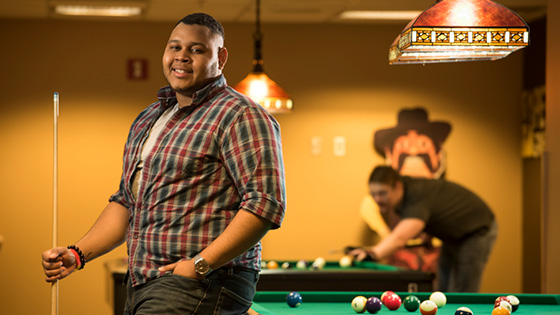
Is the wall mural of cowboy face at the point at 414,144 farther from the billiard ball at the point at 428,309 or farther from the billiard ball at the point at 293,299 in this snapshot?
the billiard ball at the point at 428,309

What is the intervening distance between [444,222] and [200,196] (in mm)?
4603

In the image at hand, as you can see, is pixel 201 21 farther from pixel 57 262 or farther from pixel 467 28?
pixel 467 28

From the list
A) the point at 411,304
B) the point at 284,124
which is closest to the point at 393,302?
the point at 411,304

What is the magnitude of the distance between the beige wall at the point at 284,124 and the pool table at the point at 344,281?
2258mm

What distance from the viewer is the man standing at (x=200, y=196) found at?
187 centimetres

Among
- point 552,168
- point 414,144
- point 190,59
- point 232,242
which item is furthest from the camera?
point 414,144

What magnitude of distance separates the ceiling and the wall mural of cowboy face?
110 cm

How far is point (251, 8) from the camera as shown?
629cm

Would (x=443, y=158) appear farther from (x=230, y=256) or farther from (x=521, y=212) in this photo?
(x=230, y=256)

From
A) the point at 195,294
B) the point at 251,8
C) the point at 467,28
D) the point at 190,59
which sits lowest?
the point at 195,294

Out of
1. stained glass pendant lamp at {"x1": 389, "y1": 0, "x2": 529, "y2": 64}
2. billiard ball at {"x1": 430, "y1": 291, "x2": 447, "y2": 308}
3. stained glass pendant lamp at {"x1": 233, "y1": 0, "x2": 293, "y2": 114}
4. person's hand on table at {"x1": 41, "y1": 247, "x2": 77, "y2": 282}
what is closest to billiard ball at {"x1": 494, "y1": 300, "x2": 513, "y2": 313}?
billiard ball at {"x1": 430, "y1": 291, "x2": 447, "y2": 308}

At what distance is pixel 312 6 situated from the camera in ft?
20.4

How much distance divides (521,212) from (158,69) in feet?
11.6

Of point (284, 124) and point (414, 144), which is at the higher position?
point (284, 124)
